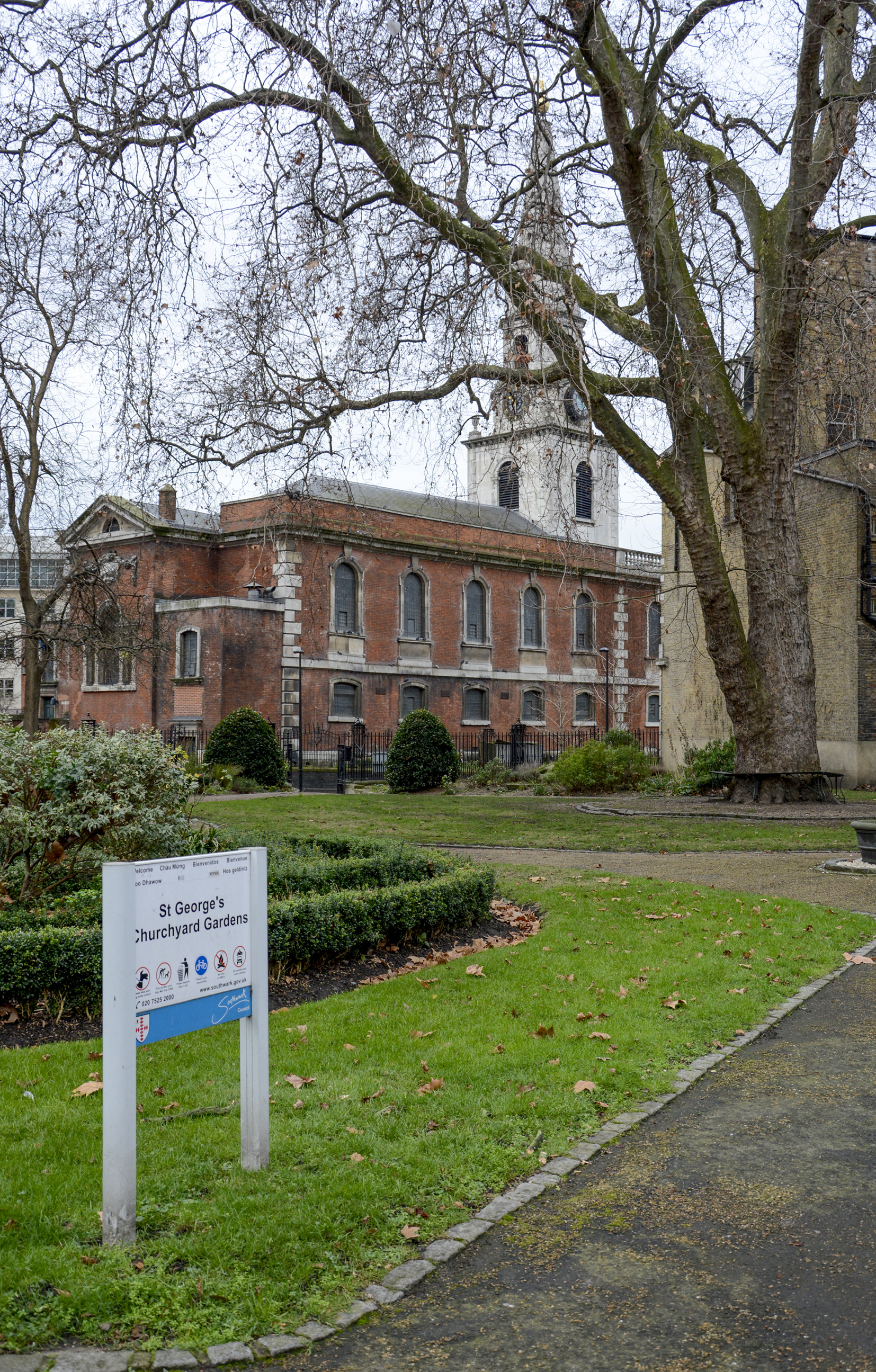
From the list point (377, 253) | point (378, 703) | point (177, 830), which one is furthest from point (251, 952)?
point (378, 703)

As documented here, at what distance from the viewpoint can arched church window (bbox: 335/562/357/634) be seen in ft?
131

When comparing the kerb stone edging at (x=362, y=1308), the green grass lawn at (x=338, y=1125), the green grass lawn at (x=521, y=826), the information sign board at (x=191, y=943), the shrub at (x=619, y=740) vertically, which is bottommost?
the kerb stone edging at (x=362, y=1308)

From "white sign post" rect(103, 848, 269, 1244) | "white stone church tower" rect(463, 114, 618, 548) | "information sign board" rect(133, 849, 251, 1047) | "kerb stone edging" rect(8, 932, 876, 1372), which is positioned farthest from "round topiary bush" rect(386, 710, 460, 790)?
"information sign board" rect(133, 849, 251, 1047)

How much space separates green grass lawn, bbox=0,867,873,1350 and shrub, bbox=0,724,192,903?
2839 millimetres

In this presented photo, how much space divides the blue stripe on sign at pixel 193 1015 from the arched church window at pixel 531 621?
42.6 m

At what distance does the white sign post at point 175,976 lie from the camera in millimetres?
3828

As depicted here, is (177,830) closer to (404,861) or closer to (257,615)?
(404,861)

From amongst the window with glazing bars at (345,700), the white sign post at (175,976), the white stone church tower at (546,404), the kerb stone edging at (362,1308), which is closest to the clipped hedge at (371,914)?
the white sign post at (175,976)

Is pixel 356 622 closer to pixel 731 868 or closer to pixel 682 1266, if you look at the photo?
pixel 731 868

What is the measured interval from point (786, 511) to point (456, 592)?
2577cm

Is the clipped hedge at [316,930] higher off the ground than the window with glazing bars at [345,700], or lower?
lower

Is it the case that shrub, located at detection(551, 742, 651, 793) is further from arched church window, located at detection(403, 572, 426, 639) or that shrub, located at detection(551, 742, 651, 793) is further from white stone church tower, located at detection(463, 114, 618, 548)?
arched church window, located at detection(403, 572, 426, 639)

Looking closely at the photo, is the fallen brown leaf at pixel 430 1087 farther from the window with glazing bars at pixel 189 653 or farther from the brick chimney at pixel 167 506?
the brick chimney at pixel 167 506

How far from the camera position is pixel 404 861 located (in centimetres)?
1007
